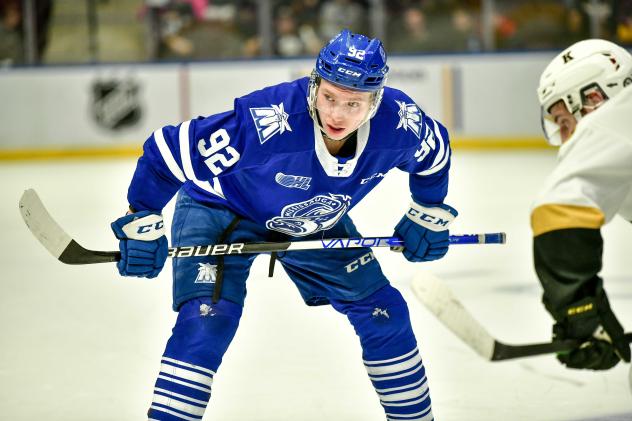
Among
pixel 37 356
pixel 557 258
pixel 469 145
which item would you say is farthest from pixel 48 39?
pixel 557 258

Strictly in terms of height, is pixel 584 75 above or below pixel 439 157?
above

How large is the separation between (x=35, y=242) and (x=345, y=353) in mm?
2644

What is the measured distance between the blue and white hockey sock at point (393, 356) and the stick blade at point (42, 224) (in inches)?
30.6

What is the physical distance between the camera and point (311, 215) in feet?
9.12

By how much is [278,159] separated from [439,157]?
1.56 feet

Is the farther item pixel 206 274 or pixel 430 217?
pixel 430 217

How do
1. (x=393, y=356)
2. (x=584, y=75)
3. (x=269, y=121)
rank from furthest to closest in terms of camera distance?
(x=393, y=356) → (x=269, y=121) → (x=584, y=75)

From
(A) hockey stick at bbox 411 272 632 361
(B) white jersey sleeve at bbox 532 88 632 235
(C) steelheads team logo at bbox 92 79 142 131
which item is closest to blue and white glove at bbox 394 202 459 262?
(A) hockey stick at bbox 411 272 632 361

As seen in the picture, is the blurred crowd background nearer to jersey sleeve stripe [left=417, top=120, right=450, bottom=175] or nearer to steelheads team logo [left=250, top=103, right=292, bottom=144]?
jersey sleeve stripe [left=417, top=120, right=450, bottom=175]

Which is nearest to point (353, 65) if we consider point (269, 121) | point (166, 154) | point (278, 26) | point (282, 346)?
point (269, 121)

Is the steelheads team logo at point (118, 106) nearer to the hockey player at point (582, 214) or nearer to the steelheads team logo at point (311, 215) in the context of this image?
the steelheads team logo at point (311, 215)

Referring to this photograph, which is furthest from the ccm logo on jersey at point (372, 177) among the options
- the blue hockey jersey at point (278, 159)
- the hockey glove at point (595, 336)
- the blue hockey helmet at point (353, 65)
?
the hockey glove at point (595, 336)

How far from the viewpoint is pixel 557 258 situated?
192 cm

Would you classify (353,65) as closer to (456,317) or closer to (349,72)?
(349,72)
